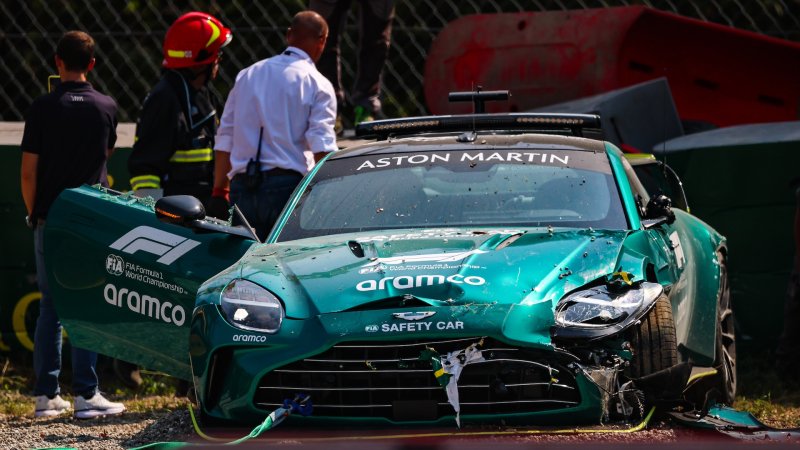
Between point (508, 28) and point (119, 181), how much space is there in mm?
A: 3468

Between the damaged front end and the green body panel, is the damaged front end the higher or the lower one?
the higher one

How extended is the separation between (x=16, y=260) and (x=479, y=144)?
386cm

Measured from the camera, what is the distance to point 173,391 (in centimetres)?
877

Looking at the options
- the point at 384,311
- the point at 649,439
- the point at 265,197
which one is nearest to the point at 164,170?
the point at 265,197

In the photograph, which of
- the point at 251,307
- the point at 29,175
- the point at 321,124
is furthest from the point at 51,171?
the point at 251,307

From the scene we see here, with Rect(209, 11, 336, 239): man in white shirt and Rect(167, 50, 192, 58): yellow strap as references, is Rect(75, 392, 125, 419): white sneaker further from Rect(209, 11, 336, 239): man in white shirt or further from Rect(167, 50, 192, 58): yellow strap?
Rect(167, 50, 192, 58): yellow strap

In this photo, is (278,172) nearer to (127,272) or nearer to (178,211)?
(127,272)

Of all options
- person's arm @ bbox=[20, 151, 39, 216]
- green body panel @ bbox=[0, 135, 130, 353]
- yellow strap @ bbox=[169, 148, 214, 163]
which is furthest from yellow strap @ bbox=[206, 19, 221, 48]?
green body panel @ bbox=[0, 135, 130, 353]

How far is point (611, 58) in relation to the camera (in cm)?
1103

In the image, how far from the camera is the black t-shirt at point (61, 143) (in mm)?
8000

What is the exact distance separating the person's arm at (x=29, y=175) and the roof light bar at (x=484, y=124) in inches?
70.2

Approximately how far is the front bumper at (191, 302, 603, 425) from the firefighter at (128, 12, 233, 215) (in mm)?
3176

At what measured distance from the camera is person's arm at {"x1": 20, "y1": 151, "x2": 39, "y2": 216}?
7984 mm

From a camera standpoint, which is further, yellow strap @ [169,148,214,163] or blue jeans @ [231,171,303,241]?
yellow strap @ [169,148,214,163]
